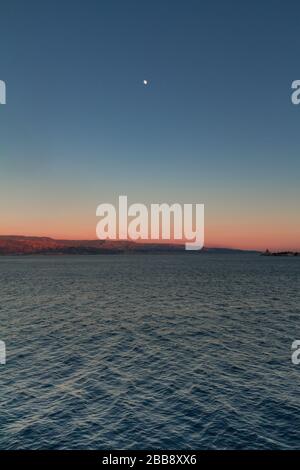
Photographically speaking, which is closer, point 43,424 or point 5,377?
point 43,424

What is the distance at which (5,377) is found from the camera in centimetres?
3866

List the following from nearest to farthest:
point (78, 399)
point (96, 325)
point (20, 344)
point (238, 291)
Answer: point (78, 399) < point (20, 344) < point (96, 325) < point (238, 291)

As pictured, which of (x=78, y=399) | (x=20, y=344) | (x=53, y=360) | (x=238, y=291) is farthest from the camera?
(x=238, y=291)

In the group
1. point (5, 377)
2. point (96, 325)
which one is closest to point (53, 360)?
point (5, 377)

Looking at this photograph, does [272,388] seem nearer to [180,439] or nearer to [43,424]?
[180,439]

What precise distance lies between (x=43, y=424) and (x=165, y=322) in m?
40.7

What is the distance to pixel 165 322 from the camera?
68188 mm

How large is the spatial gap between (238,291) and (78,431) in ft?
314

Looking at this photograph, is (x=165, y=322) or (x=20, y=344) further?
(x=165, y=322)

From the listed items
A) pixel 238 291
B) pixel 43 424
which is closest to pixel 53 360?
pixel 43 424
